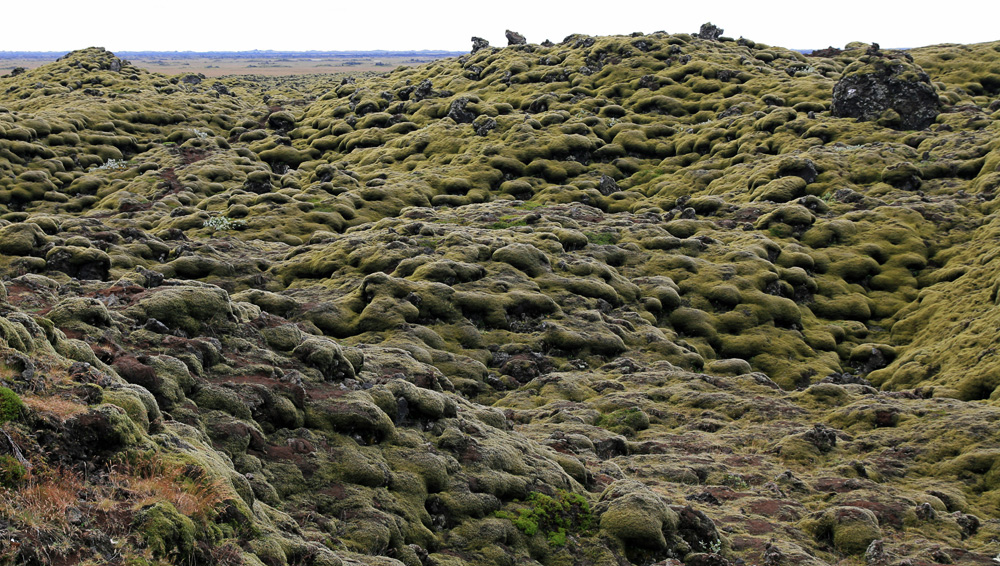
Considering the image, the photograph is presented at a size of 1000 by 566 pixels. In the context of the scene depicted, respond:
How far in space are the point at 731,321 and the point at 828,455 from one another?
17292 mm

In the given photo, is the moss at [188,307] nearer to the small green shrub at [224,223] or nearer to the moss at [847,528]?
the moss at [847,528]

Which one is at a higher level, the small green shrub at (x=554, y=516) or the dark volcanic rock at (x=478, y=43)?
the dark volcanic rock at (x=478, y=43)

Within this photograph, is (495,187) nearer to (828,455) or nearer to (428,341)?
(428,341)

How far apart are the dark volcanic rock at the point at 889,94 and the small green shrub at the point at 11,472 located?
259 feet

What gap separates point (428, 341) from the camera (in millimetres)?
30625

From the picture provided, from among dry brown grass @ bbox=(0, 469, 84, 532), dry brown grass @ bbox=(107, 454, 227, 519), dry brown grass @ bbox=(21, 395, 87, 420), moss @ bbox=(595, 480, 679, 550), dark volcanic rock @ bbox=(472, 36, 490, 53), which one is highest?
dark volcanic rock @ bbox=(472, 36, 490, 53)

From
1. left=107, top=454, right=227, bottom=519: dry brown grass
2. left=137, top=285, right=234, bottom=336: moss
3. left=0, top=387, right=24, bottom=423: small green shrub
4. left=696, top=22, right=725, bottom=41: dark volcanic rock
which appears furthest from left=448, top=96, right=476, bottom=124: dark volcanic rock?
Answer: left=0, top=387, right=24, bottom=423: small green shrub

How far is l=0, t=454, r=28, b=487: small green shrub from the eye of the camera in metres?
8.13

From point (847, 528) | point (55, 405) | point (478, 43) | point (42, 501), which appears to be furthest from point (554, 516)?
point (478, 43)

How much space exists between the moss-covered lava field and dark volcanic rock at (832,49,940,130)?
1.15 ft

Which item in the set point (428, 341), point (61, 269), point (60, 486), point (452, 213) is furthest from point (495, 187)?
point (60, 486)

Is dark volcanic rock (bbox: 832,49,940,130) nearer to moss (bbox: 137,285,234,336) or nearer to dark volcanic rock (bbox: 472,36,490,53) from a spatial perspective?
dark volcanic rock (bbox: 472,36,490,53)

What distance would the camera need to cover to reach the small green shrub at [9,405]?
8953 mm

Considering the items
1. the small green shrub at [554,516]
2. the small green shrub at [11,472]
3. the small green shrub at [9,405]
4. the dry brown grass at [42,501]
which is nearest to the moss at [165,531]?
the dry brown grass at [42,501]
